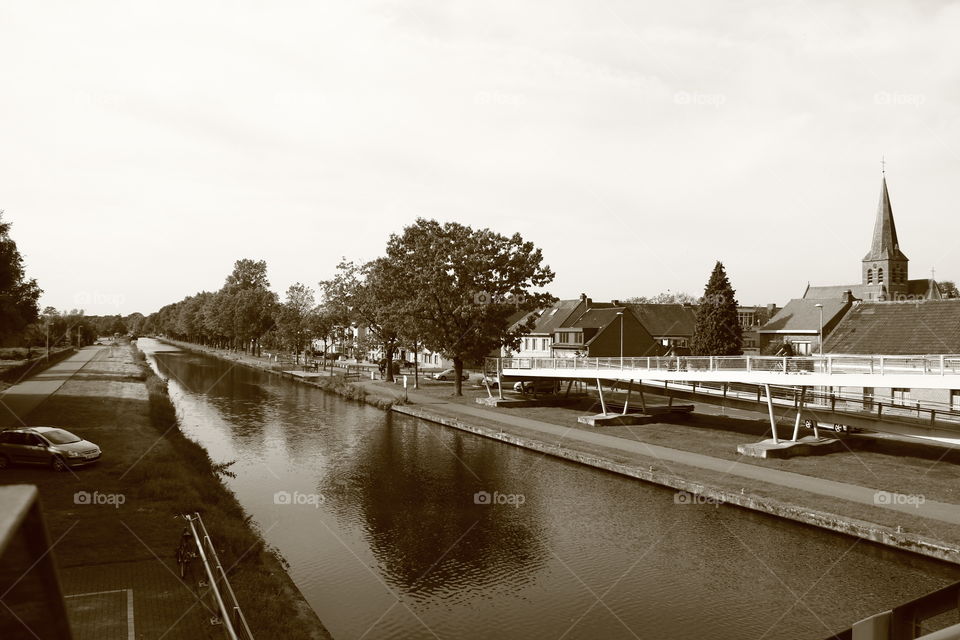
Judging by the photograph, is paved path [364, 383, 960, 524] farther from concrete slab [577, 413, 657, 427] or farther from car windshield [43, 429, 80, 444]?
car windshield [43, 429, 80, 444]

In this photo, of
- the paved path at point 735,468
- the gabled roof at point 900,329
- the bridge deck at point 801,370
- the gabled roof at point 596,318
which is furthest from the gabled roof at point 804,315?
the paved path at point 735,468

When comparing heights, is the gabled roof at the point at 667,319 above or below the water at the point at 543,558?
above

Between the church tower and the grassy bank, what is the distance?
295ft

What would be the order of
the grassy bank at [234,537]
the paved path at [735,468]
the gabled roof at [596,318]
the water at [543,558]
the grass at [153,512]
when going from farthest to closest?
the gabled roof at [596,318] → the paved path at [735,468] → the water at [543,558] → the grass at [153,512] → the grassy bank at [234,537]

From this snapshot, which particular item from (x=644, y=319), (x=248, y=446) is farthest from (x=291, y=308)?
(x=248, y=446)

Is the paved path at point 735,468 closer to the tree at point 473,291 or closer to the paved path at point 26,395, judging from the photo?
the tree at point 473,291

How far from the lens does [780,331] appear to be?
75.6 m

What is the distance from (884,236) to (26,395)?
99361mm

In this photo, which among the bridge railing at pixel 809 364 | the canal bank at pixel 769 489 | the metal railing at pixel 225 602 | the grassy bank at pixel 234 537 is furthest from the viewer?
the bridge railing at pixel 809 364

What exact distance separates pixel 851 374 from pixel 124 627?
27453mm

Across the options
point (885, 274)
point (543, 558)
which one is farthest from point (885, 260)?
point (543, 558)

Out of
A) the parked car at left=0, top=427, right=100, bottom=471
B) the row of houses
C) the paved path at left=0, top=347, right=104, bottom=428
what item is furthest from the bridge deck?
the paved path at left=0, top=347, right=104, bottom=428

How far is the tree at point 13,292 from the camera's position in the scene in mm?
42594

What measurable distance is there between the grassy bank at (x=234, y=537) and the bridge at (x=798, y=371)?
2239 cm
